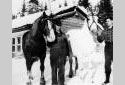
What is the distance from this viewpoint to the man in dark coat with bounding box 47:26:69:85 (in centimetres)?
322

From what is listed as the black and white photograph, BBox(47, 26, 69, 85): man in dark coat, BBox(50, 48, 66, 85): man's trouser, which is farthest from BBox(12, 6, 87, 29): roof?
BBox(50, 48, 66, 85): man's trouser

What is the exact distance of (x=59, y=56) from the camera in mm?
3232

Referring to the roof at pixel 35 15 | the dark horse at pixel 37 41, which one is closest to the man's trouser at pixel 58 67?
the dark horse at pixel 37 41

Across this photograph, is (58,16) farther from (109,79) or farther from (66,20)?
(109,79)

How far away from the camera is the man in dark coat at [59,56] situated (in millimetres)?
3219

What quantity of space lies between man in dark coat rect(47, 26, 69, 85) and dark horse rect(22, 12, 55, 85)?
8 cm

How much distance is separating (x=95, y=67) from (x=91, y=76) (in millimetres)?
87

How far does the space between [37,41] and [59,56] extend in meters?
0.34

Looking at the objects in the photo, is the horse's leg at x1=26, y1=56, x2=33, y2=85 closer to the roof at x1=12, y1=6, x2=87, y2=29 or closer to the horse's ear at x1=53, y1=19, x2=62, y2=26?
the roof at x1=12, y1=6, x2=87, y2=29

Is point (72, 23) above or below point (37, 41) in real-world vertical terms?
above

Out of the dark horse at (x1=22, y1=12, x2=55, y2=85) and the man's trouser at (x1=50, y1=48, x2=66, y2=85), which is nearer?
the man's trouser at (x1=50, y1=48, x2=66, y2=85)

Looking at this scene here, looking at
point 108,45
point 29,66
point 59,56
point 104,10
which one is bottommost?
point 29,66

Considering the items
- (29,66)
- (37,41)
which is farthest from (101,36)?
(29,66)

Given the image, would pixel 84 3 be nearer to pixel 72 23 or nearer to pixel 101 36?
pixel 72 23
